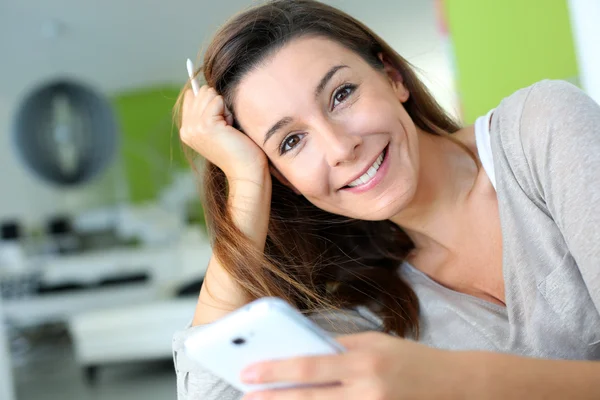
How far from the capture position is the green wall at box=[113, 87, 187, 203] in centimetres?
847

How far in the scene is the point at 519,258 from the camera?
1.03 m

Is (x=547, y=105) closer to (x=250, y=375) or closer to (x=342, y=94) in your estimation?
(x=342, y=94)

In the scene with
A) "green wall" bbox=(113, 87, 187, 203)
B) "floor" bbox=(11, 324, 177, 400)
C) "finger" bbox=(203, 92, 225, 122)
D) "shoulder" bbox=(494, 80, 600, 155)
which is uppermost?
"finger" bbox=(203, 92, 225, 122)

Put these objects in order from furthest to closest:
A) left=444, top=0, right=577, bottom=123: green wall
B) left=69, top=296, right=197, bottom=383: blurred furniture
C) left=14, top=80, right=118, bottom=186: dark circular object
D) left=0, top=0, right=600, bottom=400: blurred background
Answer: left=14, top=80, right=118, bottom=186: dark circular object < left=69, top=296, right=197, bottom=383: blurred furniture < left=0, top=0, right=600, bottom=400: blurred background < left=444, top=0, right=577, bottom=123: green wall

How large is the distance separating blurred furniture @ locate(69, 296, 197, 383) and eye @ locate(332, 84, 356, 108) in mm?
3211

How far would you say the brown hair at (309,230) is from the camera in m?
1.23

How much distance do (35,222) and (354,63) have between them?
771 centimetres

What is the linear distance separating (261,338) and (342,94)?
0.65 m

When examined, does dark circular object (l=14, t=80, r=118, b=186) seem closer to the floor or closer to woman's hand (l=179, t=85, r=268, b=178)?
the floor

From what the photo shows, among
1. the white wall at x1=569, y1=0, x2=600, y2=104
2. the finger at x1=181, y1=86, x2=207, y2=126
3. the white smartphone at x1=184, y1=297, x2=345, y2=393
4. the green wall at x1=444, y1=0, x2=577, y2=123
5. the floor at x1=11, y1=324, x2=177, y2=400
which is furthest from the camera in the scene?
the floor at x1=11, y1=324, x2=177, y2=400

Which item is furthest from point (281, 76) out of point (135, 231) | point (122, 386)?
point (135, 231)

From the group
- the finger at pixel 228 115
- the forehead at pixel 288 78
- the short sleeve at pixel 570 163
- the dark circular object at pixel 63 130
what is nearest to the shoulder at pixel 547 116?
the short sleeve at pixel 570 163

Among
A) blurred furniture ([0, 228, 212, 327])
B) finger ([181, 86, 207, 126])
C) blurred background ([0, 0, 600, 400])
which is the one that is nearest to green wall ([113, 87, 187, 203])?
blurred background ([0, 0, 600, 400])

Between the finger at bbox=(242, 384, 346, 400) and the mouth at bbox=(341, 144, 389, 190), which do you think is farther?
the mouth at bbox=(341, 144, 389, 190)
